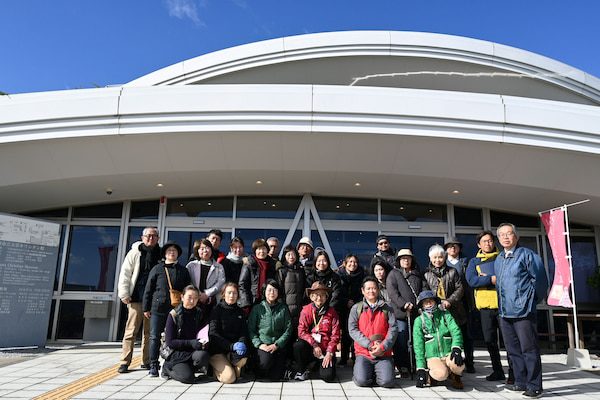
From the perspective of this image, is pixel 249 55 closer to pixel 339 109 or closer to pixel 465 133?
pixel 339 109

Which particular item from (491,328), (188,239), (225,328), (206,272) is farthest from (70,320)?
(491,328)

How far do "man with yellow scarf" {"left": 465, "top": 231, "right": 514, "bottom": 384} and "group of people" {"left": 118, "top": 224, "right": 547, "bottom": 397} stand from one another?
0.5 inches

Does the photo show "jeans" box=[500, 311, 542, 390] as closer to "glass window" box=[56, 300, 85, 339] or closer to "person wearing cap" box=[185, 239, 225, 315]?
"person wearing cap" box=[185, 239, 225, 315]

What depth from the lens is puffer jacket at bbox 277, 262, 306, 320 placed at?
210 inches

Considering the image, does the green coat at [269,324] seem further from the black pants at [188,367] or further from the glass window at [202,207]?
the glass window at [202,207]

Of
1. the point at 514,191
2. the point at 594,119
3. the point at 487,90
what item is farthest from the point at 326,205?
the point at 594,119

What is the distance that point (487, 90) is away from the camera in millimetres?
9578

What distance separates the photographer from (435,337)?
469 centimetres

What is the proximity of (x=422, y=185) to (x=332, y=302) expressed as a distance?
12.7 ft

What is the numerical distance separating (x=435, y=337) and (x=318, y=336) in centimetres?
128

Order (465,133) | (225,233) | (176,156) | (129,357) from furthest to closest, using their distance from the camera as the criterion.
Result: (225,233)
(176,156)
(465,133)
(129,357)

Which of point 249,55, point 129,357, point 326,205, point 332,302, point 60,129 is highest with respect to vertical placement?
point 249,55

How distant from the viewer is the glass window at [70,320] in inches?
353

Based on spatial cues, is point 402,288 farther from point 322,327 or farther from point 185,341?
point 185,341
